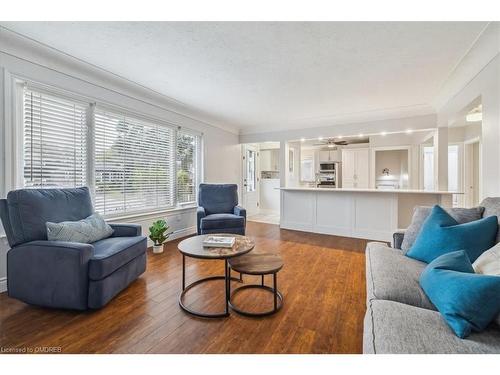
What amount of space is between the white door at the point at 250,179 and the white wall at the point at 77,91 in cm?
155

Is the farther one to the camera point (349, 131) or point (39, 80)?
point (349, 131)

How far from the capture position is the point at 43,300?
1941 mm

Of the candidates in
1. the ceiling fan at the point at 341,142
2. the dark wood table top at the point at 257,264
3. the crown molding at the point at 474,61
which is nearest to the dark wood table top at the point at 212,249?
the dark wood table top at the point at 257,264

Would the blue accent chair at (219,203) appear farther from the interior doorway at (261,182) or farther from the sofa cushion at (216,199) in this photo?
the interior doorway at (261,182)

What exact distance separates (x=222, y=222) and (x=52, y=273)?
2.15 metres

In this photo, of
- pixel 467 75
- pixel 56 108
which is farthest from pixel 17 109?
pixel 467 75

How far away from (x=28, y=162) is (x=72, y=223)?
909mm

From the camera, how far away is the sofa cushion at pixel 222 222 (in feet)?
12.0

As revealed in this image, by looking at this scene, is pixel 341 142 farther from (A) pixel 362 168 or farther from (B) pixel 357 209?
(B) pixel 357 209

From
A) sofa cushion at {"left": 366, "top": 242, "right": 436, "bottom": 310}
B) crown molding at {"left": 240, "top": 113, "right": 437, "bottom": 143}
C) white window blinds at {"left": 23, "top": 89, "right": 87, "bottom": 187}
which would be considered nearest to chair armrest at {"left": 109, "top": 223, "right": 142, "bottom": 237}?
white window blinds at {"left": 23, "top": 89, "right": 87, "bottom": 187}

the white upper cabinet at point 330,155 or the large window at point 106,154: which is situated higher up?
the white upper cabinet at point 330,155

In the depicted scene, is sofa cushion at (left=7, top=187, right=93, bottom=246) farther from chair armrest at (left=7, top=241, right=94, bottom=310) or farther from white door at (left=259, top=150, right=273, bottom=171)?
white door at (left=259, top=150, right=273, bottom=171)

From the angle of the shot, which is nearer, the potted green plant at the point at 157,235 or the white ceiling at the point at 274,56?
the white ceiling at the point at 274,56
